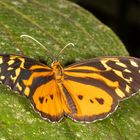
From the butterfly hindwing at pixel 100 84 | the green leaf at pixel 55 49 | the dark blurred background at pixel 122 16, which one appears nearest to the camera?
the green leaf at pixel 55 49

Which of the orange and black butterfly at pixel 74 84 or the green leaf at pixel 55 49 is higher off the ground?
the orange and black butterfly at pixel 74 84

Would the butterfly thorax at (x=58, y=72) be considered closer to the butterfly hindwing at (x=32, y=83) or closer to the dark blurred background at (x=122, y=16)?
the butterfly hindwing at (x=32, y=83)

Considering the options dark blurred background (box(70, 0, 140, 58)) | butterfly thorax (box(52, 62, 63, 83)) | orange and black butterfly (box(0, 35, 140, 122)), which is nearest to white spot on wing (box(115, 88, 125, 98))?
orange and black butterfly (box(0, 35, 140, 122))

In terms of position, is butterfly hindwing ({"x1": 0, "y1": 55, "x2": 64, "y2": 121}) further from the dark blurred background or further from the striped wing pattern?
the dark blurred background

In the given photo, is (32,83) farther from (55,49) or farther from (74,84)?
(55,49)

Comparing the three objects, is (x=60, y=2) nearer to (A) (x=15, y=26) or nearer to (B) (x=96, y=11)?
(A) (x=15, y=26)

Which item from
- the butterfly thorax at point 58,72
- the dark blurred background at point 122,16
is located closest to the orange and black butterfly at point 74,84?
the butterfly thorax at point 58,72

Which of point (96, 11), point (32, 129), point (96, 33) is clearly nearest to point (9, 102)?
point (32, 129)
